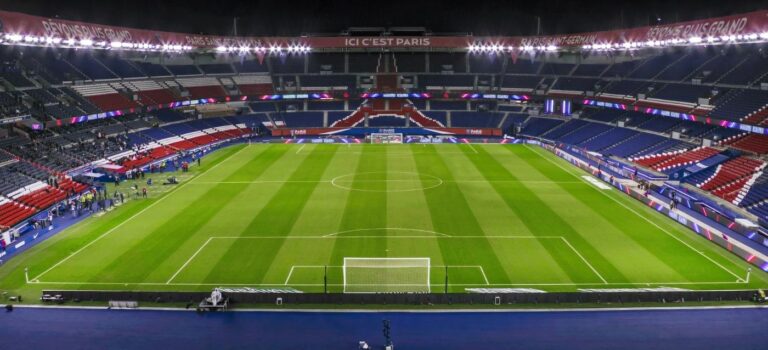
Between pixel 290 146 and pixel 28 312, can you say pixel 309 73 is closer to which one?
pixel 290 146

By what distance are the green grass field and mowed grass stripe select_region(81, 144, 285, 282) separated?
3.8 inches

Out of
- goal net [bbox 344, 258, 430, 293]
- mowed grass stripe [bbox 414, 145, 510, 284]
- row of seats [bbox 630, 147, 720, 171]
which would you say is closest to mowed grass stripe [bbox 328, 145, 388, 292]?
goal net [bbox 344, 258, 430, 293]

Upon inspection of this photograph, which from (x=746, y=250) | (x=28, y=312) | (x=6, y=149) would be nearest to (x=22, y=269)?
(x=28, y=312)

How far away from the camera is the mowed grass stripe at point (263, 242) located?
2531cm

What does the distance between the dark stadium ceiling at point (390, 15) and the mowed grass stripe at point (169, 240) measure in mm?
43754

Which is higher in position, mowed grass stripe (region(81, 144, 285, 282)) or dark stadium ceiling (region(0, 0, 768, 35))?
dark stadium ceiling (region(0, 0, 768, 35))

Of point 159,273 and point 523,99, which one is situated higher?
point 523,99

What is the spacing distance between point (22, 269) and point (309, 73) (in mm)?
66228

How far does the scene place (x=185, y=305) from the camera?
22047 millimetres

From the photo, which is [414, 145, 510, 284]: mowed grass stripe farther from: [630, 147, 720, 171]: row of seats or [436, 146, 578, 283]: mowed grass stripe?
[630, 147, 720, 171]: row of seats

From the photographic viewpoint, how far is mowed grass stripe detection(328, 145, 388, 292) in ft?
91.6

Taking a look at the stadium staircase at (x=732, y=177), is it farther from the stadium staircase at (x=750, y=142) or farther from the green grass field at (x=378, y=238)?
the green grass field at (x=378, y=238)

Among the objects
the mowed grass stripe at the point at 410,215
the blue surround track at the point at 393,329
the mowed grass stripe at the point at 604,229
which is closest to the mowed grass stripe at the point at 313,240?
the mowed grass stripe at the point at 410,215

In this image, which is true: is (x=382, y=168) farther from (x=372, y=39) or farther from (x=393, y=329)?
(x=372, y=39)
